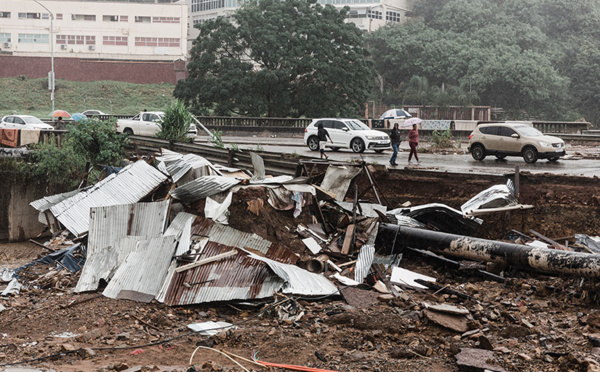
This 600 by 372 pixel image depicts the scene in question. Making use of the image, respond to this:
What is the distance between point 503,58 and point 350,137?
130 feet

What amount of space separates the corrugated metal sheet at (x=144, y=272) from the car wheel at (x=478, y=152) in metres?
15.9

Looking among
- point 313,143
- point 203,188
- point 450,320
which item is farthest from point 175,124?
point 450,320

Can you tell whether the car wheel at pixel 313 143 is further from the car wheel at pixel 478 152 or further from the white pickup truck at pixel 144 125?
the car wheel at pixel 478 152

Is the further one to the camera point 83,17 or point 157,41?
point 157,41

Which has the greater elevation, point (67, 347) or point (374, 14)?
point (374, 14)

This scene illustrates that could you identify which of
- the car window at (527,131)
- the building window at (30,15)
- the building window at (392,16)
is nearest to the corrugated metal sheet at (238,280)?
the car window at (527,131)

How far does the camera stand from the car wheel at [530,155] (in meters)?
23.7

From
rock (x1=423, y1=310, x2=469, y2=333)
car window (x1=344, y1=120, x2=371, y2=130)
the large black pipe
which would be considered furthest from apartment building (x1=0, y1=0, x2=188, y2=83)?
rock (x1=423, y1=310, x2=469, y2=333)

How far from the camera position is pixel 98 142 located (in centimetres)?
2195

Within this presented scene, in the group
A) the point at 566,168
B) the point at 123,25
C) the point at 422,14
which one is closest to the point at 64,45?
the point at 123,25

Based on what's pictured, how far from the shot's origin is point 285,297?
10.7m

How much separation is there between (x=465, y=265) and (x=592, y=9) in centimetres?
7049

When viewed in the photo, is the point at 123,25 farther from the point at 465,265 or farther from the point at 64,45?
the point at 465,265

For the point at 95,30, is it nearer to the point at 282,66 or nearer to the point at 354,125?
the point at 282,66
